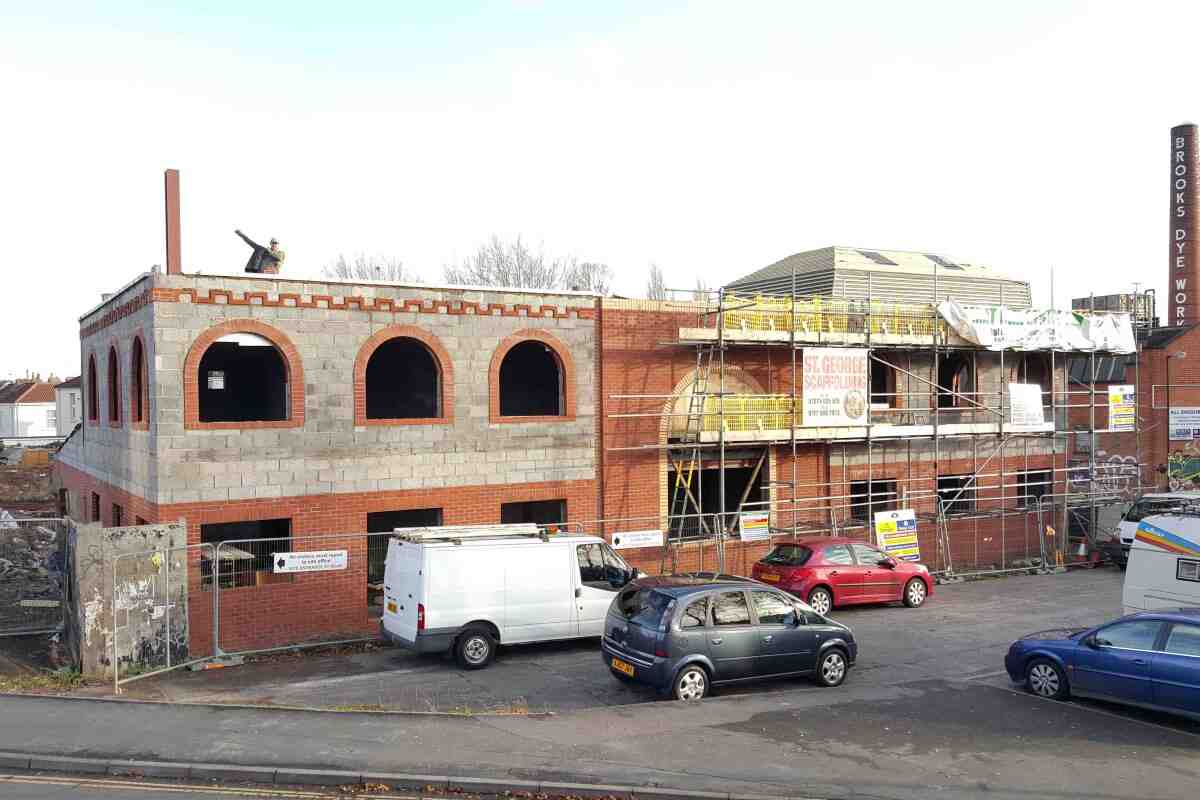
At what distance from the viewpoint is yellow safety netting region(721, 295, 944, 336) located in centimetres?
2214

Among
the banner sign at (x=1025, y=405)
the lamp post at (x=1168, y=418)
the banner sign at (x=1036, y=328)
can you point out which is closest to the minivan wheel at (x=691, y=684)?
the banner sign at (x=1036, y=328)

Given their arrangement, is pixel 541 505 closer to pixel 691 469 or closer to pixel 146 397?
pixel 691 469

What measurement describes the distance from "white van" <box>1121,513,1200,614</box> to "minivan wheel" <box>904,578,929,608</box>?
502cm

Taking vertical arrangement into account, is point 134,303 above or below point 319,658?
above

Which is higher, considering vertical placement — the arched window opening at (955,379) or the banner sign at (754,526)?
the arched window opening at (955,379)

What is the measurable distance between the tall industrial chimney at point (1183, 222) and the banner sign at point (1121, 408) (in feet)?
23.2

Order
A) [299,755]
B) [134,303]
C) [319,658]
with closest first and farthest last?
[299,755] < [319,658] < [134,303]

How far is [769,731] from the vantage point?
1121cm

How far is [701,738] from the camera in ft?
35.5

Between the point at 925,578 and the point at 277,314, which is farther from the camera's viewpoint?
the point at 925,578

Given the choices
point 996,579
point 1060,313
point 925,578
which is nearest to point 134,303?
point 925,578

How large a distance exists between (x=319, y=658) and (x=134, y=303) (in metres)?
7.37

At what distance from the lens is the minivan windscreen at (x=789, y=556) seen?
19.0 metres

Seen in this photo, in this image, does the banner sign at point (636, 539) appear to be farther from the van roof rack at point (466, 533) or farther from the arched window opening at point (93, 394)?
the arched window opening at point (93, 394)
